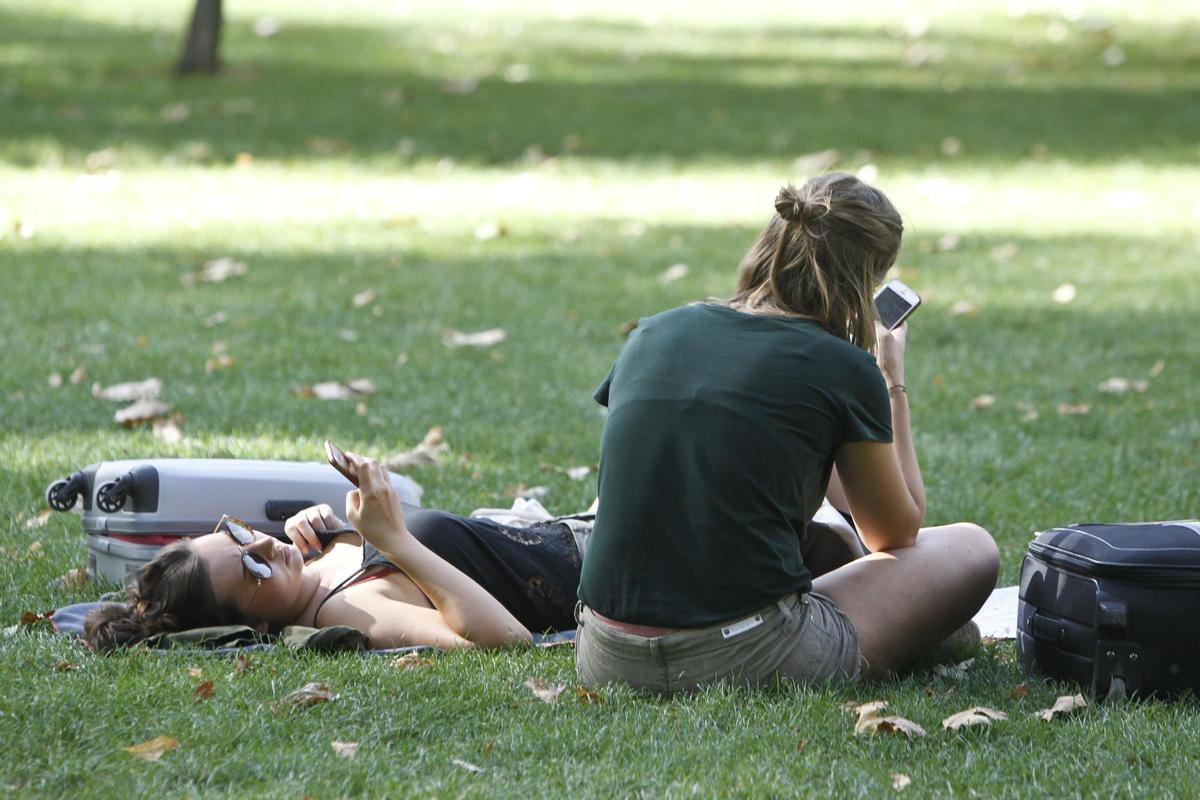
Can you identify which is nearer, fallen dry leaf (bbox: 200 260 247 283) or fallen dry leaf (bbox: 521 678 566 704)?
fallen dry leaf (bbox: 521 678 566 704)

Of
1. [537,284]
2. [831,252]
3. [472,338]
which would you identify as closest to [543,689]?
[831,252]

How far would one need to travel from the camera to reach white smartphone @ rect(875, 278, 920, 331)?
416 centimetres

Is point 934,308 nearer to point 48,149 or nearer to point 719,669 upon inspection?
point 719,669

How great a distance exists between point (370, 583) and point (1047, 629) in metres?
1.74

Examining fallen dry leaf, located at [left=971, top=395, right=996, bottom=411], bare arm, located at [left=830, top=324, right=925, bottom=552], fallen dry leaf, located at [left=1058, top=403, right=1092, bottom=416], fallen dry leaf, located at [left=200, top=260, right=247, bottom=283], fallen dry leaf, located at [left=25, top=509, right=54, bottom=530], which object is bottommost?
fallen dry leaf, located at [left=200, top=260, right=247, bottom=283]

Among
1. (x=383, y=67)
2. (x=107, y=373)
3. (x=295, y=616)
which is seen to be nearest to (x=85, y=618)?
(x=295, y=616)

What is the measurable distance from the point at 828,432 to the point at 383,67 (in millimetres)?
13165

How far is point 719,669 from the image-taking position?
362 centimetres

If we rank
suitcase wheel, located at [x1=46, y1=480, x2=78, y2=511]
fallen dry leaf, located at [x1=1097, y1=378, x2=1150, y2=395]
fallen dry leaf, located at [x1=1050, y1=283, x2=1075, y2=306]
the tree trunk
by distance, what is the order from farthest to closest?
1. the tree trunk
2. fallen dry leaf, located at [x1=1050, y1=283, x2=1075, y2=306]
3. fallen dry leaf, located at [x1=1097, y1=378, x2=1150, y2=395]
4. suitcase wheel, located at [x1=46, y1=480, x2=78, y2=511]

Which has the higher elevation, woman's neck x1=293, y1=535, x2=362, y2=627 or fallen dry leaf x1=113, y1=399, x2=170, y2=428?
woman's neck x1=293, y1=535, x2=362, y2=627

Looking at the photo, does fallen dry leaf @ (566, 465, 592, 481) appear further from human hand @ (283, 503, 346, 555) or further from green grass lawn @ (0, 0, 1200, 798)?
human hand @ (283, 503, 346, 555)

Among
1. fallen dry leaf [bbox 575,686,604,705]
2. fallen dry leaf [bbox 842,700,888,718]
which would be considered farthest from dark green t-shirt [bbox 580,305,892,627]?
fallen dry leaf [bbox 842,700,888,718]

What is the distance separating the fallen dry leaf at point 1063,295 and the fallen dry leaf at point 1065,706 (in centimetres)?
549

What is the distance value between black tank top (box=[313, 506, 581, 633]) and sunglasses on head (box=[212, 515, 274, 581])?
21cm
